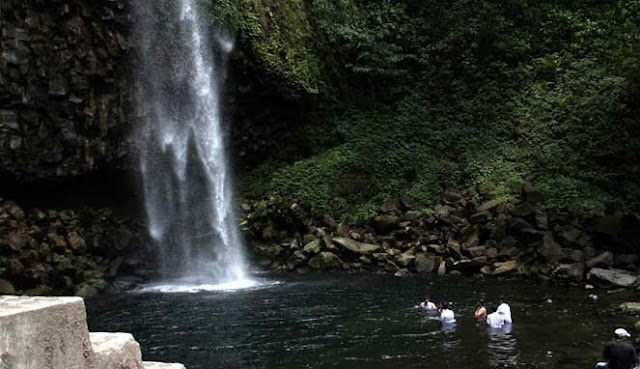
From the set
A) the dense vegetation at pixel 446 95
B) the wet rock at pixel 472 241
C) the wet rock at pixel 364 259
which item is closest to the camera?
the wet rock at pixel 472 241

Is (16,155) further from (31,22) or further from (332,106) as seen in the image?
(332,106)

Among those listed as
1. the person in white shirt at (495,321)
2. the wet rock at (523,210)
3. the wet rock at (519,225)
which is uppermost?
the wet rock at (523,210)

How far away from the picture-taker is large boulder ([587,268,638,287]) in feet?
57.8

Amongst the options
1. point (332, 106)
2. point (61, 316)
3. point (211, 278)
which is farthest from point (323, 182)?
point (61, 316)

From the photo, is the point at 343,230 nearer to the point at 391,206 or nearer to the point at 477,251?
the point at 391,206

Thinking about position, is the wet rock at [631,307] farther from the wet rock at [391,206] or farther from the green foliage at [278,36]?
the green foliage at [278,36]

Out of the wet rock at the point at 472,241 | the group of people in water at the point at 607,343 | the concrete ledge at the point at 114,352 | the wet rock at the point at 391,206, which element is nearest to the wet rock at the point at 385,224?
the wet rock at the point at 391,206

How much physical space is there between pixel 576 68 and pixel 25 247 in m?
25.0

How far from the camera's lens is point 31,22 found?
20984mm

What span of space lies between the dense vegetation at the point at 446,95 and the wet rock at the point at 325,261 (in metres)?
3.24

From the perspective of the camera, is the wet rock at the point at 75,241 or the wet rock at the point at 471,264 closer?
the wet rock at the point at 471,264

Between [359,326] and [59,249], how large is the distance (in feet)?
42.2

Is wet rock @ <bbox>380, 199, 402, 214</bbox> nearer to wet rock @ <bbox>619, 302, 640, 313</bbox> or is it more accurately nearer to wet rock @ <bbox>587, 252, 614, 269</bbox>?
wet rock @ <bbox>587, 252, 614, 269</bbox>

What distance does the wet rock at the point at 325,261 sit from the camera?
23.4 meters
